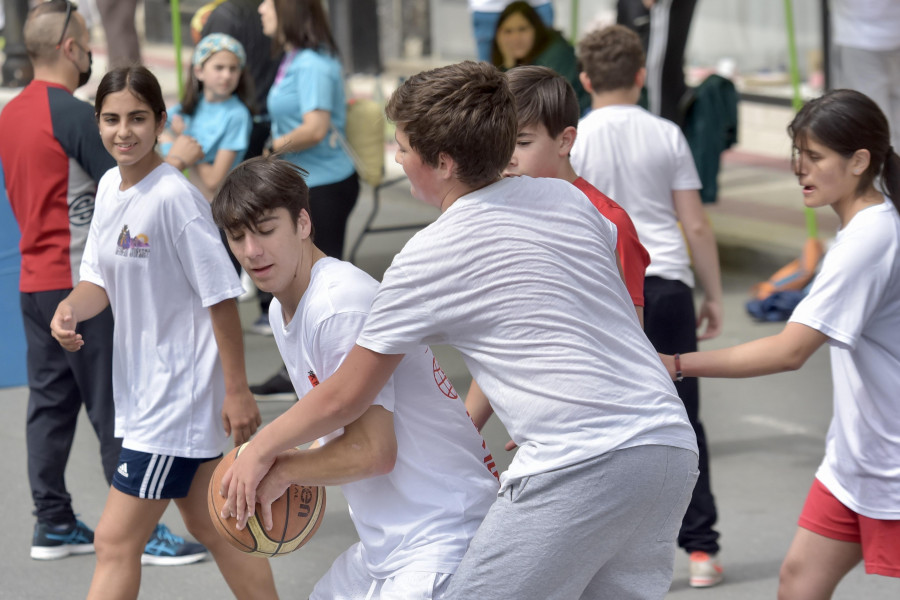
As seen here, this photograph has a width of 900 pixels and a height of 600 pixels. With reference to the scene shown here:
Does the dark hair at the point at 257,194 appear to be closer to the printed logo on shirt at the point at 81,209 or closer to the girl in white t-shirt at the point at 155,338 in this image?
the girl in white t-shirt at the point at 155,338

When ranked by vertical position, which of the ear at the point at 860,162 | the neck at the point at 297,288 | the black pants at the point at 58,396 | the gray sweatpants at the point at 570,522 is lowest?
the black pants at the point at 58,396

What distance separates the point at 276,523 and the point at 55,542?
2.40 m

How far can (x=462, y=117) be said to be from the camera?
7.73 feet

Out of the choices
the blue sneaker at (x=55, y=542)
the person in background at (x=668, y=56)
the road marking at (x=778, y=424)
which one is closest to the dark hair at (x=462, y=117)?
the blue sneaker at (x=55, y=542)

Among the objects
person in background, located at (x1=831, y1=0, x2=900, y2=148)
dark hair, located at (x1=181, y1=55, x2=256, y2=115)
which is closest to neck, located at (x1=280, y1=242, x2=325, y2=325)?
dark hair, located at (x1=181, y1=55, x2=256, y2=115)

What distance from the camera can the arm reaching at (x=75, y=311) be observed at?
369 centimetres

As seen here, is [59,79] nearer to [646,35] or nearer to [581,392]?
[581,392]

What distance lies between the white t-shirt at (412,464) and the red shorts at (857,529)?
1.13 m

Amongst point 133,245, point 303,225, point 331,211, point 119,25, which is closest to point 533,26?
point 331,211

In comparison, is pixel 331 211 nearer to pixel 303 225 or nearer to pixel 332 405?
pixel 303 225

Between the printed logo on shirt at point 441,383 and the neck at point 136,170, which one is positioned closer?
the printed logo on shirt at point 441,383

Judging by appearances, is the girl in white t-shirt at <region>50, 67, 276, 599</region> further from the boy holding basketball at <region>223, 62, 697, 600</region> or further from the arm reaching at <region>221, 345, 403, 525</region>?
the boy holding basketball at <region>223, 62, 697, 600</region>

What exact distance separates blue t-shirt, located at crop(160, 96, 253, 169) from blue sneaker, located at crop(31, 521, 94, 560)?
7.73 ft

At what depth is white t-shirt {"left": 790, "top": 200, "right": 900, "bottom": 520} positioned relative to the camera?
3.12 m
